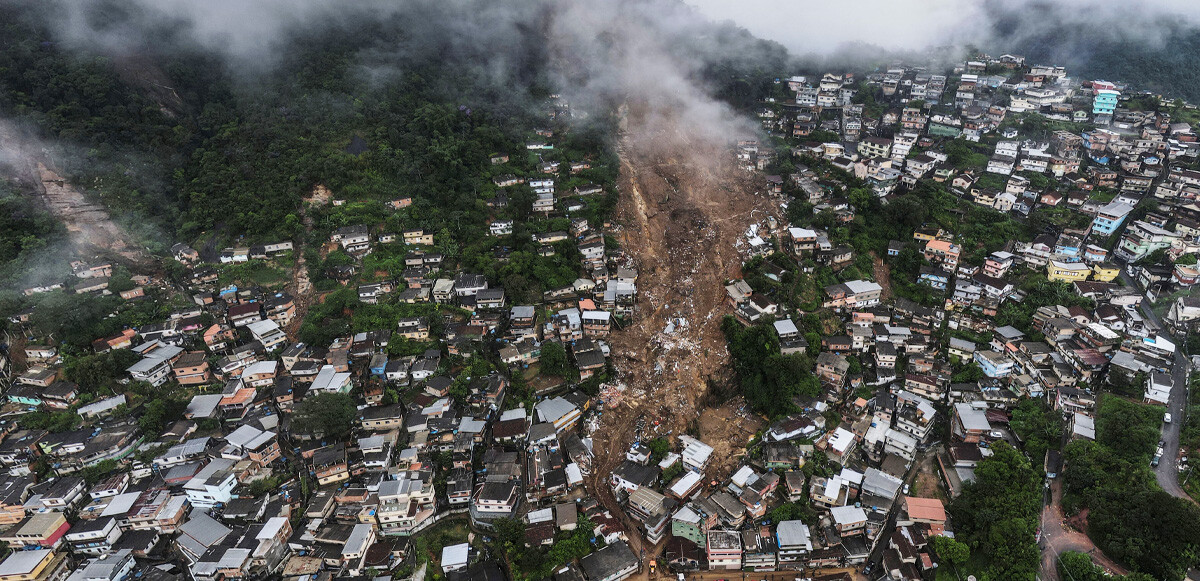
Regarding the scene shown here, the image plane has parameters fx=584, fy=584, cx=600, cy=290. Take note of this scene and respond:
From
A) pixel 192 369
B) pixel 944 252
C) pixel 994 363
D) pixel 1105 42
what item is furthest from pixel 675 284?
pixel 1105 42

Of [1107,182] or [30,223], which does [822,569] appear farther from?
[30,223]

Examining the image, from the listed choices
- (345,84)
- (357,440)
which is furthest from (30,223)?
(357,440)

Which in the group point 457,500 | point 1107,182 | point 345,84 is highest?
point 345,84

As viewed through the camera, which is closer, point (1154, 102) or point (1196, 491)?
point (1196, 491)

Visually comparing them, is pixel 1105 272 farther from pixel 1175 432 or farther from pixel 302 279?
pixel 302 279

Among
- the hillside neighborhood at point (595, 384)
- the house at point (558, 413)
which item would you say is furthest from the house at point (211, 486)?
the house at point (558, 413)

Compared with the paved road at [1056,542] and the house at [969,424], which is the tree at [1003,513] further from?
the house at [969,424]
